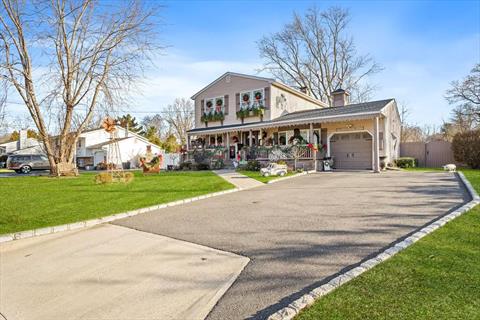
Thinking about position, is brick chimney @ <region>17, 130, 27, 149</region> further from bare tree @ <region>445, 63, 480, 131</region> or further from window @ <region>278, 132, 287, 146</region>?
bare tree @ <region>445, 63, 480, 131</region>

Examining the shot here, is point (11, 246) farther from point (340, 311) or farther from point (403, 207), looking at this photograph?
point (403, 207)

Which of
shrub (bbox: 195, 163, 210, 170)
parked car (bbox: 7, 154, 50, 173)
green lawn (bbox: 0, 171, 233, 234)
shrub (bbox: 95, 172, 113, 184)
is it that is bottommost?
green lawn (bbox: 0, 171, 233, 234)

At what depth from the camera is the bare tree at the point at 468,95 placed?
26031 millimetres

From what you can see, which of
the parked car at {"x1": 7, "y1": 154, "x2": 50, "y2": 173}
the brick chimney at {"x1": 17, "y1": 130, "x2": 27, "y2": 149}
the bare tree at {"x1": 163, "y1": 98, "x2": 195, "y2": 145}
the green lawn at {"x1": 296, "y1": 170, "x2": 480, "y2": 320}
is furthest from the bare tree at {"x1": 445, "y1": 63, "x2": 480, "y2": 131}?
the brick chimney at {"x1": 17, "y1": 130, "x2": 27, "y2": 149}

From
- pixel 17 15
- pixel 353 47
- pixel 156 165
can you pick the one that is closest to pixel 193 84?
pixel 156 165

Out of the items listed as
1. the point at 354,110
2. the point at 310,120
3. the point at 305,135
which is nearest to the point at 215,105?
the point at 305,135

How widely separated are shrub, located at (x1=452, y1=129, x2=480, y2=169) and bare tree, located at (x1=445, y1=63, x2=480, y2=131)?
470 inches

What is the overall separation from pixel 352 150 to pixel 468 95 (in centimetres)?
1735

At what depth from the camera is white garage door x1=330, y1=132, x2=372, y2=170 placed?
17.1 m

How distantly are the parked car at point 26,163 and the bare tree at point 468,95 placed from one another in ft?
127

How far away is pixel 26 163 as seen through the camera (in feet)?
89.0

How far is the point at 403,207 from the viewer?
258 inches

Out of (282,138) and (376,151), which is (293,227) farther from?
(282,138)

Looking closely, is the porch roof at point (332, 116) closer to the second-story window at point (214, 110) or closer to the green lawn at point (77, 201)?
the second-story window at point (214, 110)
